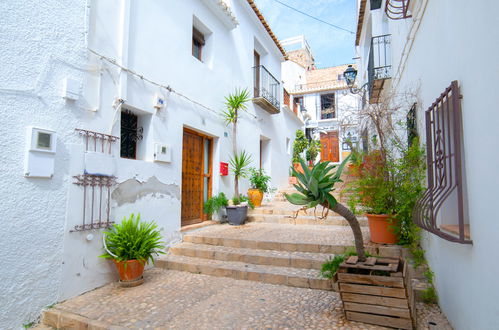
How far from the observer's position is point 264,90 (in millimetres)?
8820

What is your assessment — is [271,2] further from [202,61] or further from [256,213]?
[256,213]

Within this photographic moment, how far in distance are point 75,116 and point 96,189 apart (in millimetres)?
941

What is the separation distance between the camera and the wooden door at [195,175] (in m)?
5.58

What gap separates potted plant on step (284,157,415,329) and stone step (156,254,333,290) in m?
0.85

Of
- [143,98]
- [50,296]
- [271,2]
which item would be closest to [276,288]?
[50,296]

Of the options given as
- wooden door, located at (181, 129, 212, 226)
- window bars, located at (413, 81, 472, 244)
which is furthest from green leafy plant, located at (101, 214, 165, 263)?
window bars, located at (413, 81, 472, 244)

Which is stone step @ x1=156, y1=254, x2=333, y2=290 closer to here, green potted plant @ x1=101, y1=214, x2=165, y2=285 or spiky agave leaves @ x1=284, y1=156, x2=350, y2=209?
green potted plant @ x1=101, y1=214, x2=165, y2=285

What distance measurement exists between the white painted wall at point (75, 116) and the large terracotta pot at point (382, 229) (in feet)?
10.7

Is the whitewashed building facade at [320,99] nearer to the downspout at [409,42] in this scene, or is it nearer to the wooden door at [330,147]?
the wooden door at [330,147]

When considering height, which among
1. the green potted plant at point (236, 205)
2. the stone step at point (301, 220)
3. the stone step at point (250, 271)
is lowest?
the stone step at point (250, 271)

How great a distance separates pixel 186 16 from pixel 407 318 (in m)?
5.83

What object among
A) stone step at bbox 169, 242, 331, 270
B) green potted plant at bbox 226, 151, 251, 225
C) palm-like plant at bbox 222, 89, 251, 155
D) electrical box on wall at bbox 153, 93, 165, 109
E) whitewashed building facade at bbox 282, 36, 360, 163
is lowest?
stone step at bbox 169, 242, 331, 270

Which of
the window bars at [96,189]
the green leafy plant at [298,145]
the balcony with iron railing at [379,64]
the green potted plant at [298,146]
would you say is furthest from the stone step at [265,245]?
the green leafy plant at [298,145]

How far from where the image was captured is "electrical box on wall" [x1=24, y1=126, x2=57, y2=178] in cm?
285
